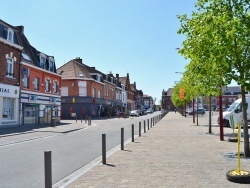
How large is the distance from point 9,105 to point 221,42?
21.8 metres

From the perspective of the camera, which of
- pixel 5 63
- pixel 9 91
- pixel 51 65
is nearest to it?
pixel 5 63

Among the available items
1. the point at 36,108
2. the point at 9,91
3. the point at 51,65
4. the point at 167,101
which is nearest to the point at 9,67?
the point at 9,91

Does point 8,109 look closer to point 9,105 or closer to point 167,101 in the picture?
point 9,105

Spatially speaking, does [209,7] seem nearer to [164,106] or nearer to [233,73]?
[233,73]

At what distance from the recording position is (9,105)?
26.2 meters

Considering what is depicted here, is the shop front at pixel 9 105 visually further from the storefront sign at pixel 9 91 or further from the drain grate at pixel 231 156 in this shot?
the drain grate at pixel 231 156

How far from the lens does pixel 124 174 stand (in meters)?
7.17

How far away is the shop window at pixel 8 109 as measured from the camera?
25062mm

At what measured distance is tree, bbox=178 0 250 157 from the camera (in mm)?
8570

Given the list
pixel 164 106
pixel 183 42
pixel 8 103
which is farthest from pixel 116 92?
pixel 164 106

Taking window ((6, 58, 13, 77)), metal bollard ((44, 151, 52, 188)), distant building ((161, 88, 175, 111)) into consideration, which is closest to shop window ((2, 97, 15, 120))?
window ((6, 58, 13, 77))

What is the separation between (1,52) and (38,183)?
1991 centimetres

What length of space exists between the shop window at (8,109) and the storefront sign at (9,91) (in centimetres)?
46

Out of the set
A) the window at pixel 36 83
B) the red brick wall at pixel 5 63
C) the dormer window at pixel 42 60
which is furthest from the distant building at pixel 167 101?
the red brick wall at pixel 5 63
